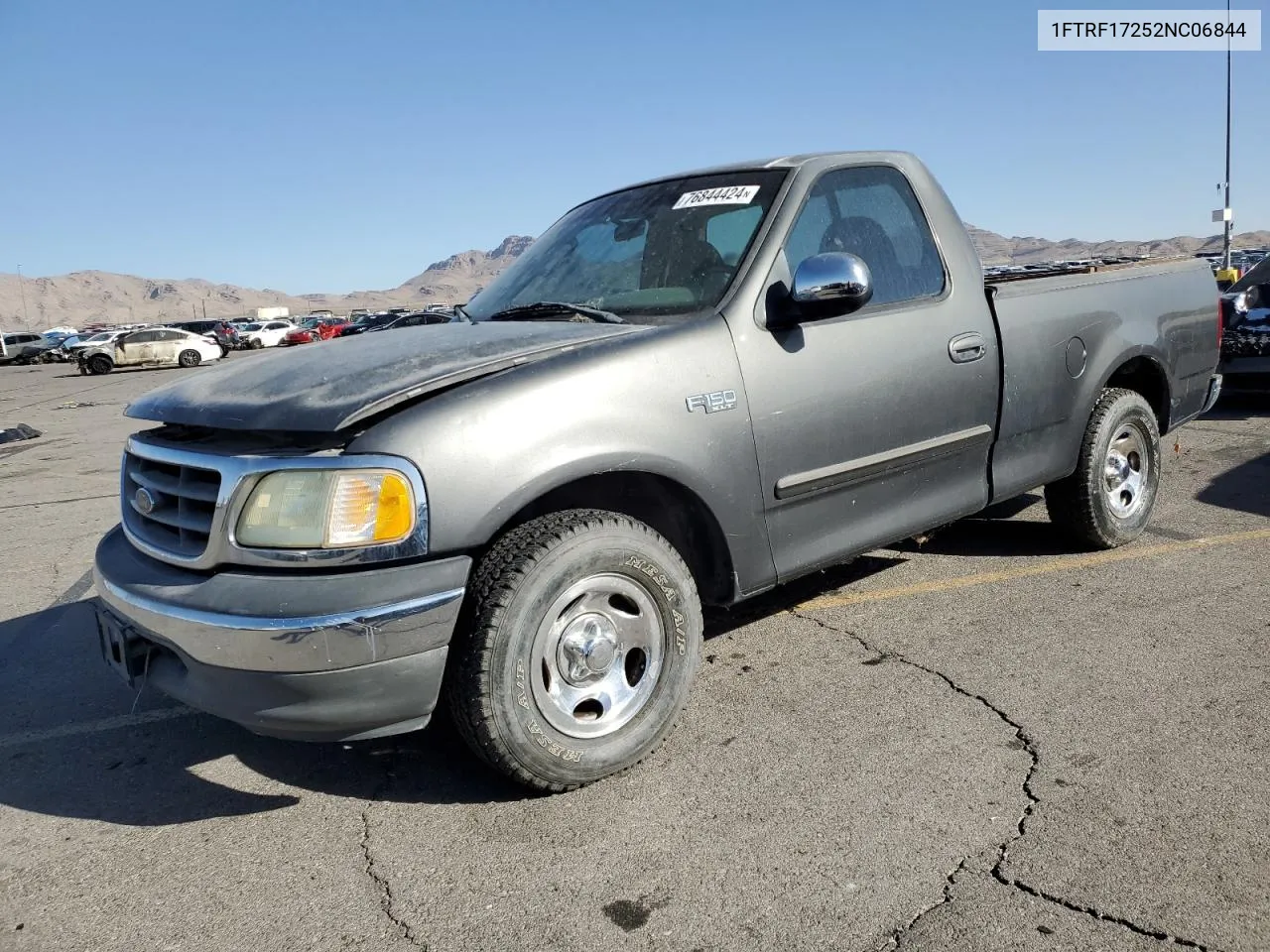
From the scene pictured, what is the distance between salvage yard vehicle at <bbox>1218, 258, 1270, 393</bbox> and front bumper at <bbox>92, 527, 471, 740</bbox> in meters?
8.85

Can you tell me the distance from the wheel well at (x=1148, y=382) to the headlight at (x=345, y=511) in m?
3.87

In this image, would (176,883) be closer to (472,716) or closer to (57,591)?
(472,716)

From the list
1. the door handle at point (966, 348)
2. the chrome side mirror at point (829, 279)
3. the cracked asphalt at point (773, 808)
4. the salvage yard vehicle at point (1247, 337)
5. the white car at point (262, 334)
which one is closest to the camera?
the cracked asphalt at point (773, 808)

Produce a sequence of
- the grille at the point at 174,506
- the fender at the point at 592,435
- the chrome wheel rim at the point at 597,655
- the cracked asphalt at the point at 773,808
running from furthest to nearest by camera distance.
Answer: the chrome wheel rim at the point at 597,655
the grille at the point at 174,506
the fender at the point at 592,435
the cracked asphalt at the point at 773,808

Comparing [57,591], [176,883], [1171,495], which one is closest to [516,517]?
[176,883]

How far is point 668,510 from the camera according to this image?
3.29 metres

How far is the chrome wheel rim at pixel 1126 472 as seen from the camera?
16.1 feet

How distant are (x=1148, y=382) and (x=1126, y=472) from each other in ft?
1.92

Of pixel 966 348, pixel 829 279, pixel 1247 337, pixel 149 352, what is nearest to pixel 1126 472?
pixel 966 348

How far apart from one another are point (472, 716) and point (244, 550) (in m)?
0.75

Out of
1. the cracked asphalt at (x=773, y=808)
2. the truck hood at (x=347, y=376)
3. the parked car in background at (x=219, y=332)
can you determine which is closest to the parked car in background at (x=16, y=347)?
the parked car in background at (x=219, y=332)

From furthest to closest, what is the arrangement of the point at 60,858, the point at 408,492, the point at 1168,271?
the point at 1168,271, the point at 60,858, the point at 408,492

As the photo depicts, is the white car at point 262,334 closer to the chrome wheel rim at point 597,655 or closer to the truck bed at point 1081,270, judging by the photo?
the truck bed at point 1081,270

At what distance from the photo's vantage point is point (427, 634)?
8.38 feet
